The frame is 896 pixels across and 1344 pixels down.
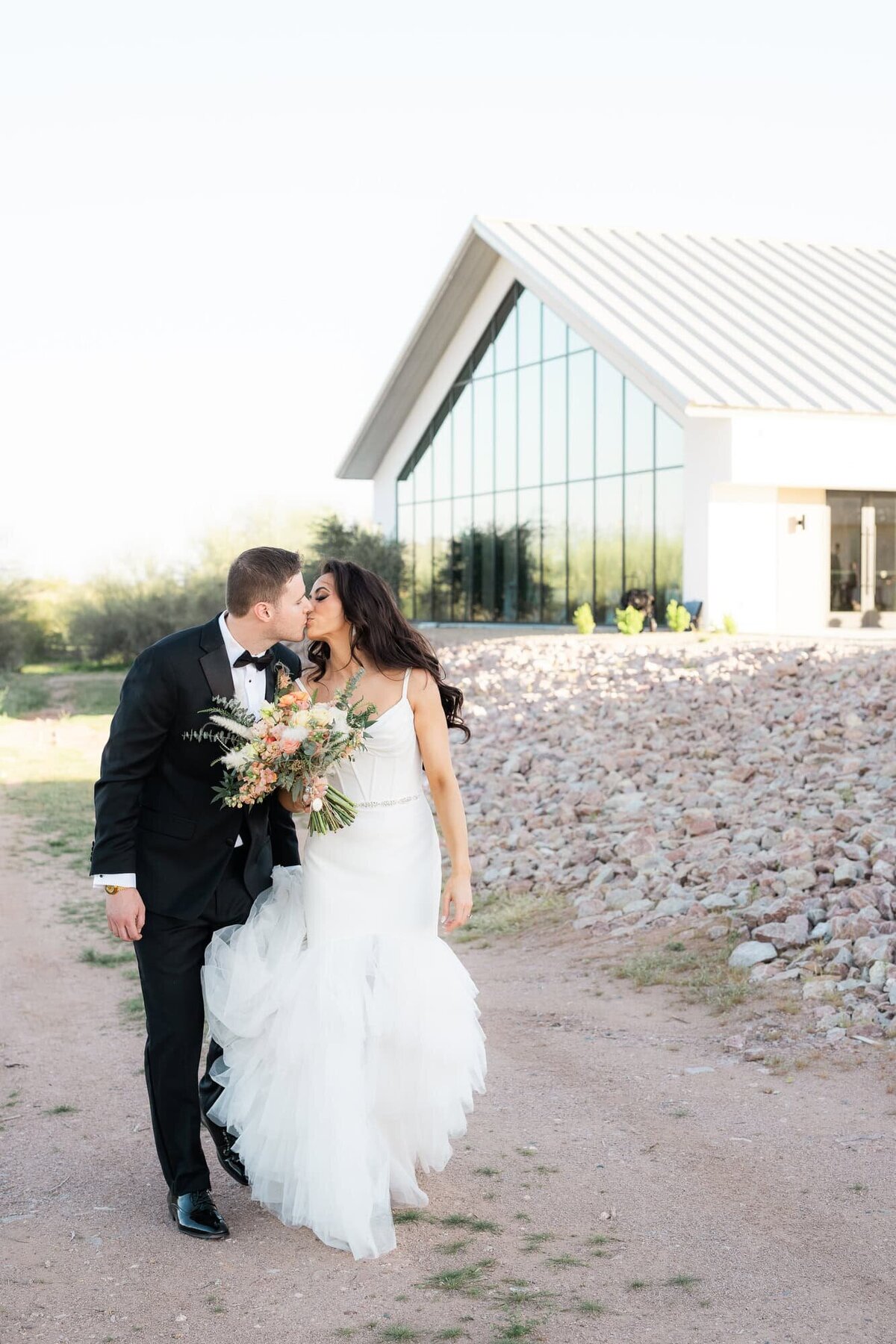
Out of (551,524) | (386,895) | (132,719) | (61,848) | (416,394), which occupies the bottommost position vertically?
(61,848)

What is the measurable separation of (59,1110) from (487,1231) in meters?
2.10

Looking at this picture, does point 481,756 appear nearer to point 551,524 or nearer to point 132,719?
point 132,719

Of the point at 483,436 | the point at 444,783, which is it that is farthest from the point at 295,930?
the point at 483,436

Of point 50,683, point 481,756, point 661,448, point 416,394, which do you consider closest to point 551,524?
point 661,448

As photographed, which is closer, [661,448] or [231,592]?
[231,592]

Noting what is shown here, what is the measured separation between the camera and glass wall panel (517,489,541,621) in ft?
93.7

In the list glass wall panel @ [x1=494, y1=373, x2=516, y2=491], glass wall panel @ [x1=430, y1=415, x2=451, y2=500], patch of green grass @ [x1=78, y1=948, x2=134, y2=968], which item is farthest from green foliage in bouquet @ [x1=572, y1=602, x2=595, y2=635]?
patch of green grass @ [x1=78, y1=948, x2=134, y2=968]

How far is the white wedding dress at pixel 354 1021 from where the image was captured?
3875mm

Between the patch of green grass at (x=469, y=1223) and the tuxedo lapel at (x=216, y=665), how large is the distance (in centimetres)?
180

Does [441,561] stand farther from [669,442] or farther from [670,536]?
[669,442]

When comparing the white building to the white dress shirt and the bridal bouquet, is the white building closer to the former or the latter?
the white dress shirt

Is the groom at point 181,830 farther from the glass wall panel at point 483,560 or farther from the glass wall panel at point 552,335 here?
the glass wall panel at point 483,560

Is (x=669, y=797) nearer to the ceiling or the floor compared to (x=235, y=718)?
nearer to the floor

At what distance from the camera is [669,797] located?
32.8 feet
